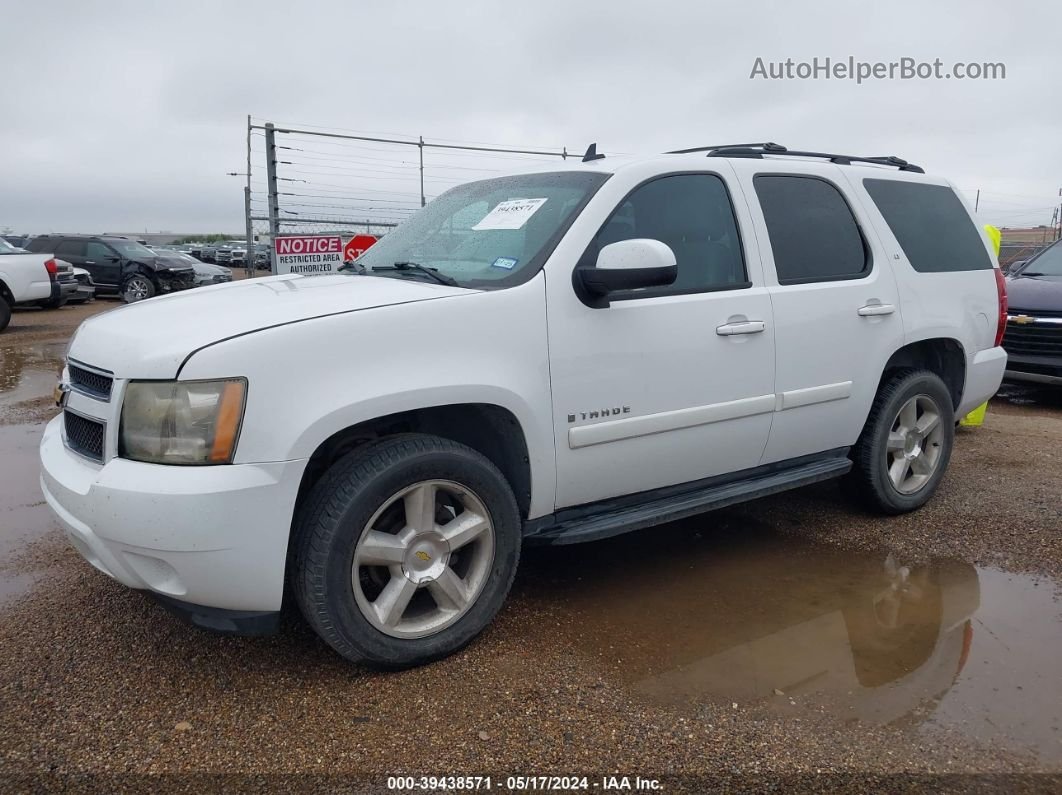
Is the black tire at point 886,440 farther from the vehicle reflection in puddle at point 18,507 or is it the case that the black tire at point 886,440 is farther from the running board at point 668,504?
the vehicle reflection in puddle at point 18,507

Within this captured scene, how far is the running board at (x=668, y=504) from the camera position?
10.5 feet

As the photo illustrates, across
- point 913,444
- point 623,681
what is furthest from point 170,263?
point 623,681

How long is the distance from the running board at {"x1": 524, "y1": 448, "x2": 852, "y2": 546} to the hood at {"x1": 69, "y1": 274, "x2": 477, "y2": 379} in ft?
3.26

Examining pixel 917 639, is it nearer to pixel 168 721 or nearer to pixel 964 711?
pixel 964 711

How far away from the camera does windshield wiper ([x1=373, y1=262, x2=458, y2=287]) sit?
313cm

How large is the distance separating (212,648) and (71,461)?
33.2 inches

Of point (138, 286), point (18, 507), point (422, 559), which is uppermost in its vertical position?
point (138, 286)

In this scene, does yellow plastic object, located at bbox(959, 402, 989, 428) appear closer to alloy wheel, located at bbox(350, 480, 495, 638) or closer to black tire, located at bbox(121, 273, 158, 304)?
alloy wheel, located at bbox(350, 480, 495, 638)

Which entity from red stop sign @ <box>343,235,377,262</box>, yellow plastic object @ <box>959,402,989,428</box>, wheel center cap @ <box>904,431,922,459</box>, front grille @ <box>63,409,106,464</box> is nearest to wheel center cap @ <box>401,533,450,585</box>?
front grille @ <box>63,409,106,464</box>

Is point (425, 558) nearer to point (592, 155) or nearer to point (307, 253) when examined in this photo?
point (592, 155)

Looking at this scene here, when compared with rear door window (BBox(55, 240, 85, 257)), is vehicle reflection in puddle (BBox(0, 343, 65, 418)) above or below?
below

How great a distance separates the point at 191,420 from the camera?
248 centimetres

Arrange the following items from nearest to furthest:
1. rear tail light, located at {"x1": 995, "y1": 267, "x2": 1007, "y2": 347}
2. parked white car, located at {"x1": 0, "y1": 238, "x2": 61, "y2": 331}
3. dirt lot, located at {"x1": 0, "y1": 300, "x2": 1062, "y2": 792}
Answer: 1. dirt lot, located at {"x1": 0, "y1": 300, "x2": 1062, "y2": 792}
2. rear tail light, located at {"x1": 995, "y1": 267, "x2": 1007, "y2": 347}
3. parked white car, located at {"x1": 0, "y1": 238, "x2": 61, "y2": 331}

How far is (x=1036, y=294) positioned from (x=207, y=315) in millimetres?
7713
